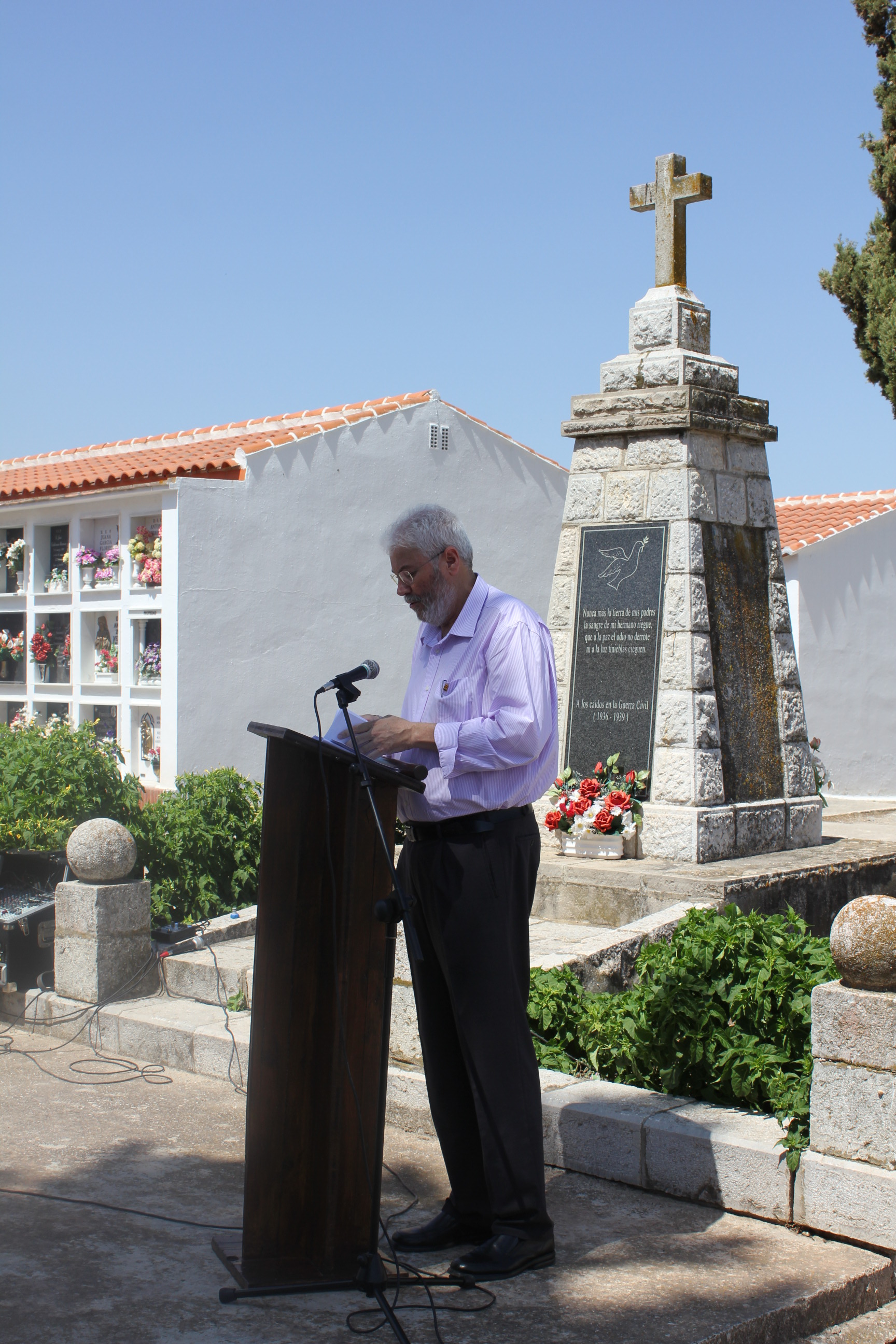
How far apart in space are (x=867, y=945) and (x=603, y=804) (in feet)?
11.7

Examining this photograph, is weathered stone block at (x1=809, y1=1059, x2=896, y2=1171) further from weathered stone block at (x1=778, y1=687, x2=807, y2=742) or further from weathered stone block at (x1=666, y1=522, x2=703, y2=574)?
weathered stone block at (x1=778, y1=687, x2=807, y2=742)

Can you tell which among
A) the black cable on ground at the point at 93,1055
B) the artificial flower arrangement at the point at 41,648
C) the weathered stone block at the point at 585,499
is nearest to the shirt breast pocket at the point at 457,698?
the black cable on ground at the point at 93,1055

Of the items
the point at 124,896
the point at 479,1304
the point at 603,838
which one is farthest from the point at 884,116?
the point at 479,1304

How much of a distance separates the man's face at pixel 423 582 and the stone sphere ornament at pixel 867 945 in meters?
1.42

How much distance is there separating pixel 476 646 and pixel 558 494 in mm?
14207

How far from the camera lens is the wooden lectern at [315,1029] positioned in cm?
314

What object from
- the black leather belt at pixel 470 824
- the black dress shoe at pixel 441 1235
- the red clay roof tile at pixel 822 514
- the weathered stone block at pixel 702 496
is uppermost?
the red clay roof tile at pixel 822 514

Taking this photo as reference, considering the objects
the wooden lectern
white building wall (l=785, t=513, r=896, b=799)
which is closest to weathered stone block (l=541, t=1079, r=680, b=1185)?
the wooden lectern

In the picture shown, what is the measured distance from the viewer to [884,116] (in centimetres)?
1221

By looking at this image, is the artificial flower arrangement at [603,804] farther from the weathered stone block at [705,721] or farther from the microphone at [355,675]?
the microphone at [355,675]

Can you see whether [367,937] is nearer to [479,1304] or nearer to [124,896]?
[479,1304]

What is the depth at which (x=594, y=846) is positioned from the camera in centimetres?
711

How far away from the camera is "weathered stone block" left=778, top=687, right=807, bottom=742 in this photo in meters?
7.59

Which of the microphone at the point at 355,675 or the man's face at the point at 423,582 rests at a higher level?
the man's face at the point at 423,582
